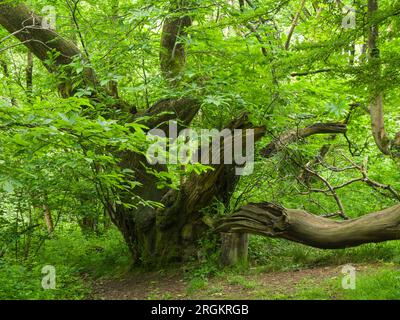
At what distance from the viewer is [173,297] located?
686 cm

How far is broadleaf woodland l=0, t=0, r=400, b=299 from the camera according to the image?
18.1 ft

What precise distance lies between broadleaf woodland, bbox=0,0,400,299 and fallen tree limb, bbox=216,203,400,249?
2 centimetres

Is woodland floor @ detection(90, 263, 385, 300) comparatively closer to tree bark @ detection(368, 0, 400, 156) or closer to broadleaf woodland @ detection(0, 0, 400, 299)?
broadleaf woodland @ detection(0, 0, 400, 299)

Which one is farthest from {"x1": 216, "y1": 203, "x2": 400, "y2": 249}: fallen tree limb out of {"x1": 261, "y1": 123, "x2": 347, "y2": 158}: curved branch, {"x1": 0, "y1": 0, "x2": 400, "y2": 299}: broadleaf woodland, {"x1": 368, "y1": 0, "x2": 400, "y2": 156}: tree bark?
{"x1": 261, "y1": 123, "x2": 347, "y2": 158}: curved branch

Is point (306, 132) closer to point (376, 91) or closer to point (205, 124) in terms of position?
point (205, 124)

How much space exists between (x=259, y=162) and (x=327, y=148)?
14.1ft

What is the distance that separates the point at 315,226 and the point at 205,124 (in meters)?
3.17

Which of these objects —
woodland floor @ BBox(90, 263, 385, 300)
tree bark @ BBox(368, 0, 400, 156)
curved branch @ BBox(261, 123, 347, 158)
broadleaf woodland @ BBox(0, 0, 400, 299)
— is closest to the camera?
tree bark @ BBox(368, 0, 400, 156)

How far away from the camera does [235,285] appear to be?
6887 millimetres

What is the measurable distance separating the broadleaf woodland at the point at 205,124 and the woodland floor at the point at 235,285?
14cm

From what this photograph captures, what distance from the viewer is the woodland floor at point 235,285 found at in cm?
604
